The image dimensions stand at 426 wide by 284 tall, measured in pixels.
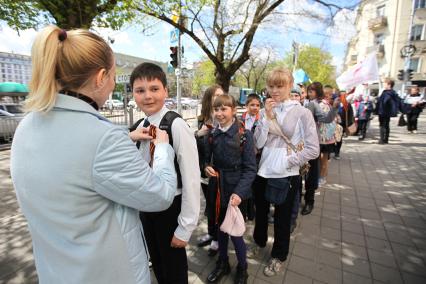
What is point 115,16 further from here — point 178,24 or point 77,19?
point 178,24

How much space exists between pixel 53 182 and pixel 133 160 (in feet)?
1.00

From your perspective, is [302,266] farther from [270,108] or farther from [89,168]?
[89,168]

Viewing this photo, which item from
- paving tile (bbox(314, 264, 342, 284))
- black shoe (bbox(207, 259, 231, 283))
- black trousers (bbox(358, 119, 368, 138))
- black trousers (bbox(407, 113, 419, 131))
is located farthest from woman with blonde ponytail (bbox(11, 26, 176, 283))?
black trousers (bbox(407, 113, 419, 131))

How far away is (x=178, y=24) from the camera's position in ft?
28.8

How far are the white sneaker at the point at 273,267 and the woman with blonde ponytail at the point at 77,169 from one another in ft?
6.24

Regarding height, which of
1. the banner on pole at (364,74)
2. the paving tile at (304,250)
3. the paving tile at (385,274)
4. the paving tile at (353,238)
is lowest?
the paving tile at (304,250)

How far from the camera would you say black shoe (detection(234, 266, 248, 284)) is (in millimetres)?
2435

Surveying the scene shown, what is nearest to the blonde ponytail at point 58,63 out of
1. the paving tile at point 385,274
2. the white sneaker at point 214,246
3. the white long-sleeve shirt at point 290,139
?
the white long-sleeve shirt at point 290,139

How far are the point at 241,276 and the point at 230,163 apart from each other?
112 centimetres

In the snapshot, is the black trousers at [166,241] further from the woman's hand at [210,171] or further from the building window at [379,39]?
the building window at [379,39]

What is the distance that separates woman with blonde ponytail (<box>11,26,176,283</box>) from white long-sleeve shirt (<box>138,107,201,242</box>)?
467mm

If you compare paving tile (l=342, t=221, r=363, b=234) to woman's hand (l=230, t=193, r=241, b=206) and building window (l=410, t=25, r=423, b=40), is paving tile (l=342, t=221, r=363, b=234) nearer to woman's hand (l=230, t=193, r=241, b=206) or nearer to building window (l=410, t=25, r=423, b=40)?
woman's hand (l=230, t=193, r=241, b=206)

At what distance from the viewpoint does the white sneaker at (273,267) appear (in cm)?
261

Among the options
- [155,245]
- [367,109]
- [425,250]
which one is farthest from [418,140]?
[155,245]
